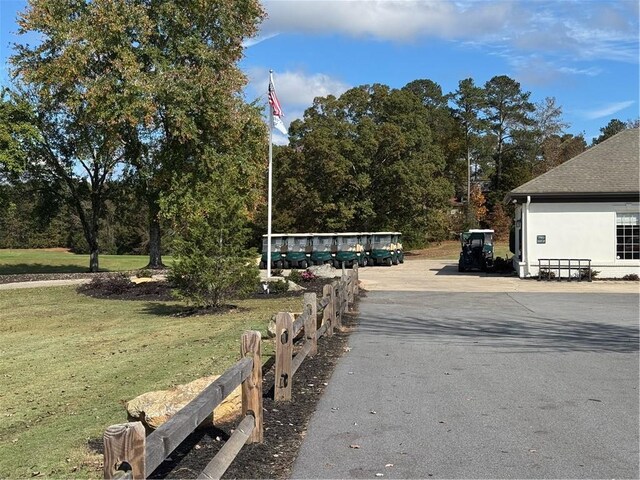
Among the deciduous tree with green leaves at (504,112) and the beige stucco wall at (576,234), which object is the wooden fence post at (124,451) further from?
the deciduous tree with green leaves at (504,112)

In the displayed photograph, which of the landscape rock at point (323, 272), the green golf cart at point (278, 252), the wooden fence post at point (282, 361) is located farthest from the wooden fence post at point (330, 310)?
the green golf cart at point (278, 252)

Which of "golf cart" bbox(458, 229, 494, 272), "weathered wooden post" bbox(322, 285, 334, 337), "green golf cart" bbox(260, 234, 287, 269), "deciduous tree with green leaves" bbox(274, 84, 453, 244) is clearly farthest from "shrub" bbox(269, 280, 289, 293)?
"deciduous tree with green leaves" bbox(274, 84, 453, 244)

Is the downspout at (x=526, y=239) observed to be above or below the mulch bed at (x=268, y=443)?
above

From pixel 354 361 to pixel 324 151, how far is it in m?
39.3

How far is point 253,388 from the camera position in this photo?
17.4 feet

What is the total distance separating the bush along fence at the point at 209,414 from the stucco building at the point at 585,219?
19324mm

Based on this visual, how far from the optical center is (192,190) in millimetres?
28984

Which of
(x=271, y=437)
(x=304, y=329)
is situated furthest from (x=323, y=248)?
(x=271, y=437)

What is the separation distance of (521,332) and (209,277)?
7030 mm

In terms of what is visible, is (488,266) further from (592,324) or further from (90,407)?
(90,407)

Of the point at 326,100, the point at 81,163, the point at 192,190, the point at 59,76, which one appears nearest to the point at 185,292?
the point at 192,190

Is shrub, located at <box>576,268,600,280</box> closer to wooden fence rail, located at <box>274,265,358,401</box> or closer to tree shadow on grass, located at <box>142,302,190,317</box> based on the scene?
wooden fence rail, located at <box>274,265,358,401</box>

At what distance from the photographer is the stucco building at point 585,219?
999 inches

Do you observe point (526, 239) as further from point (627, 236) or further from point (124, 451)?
point (124, 451)
